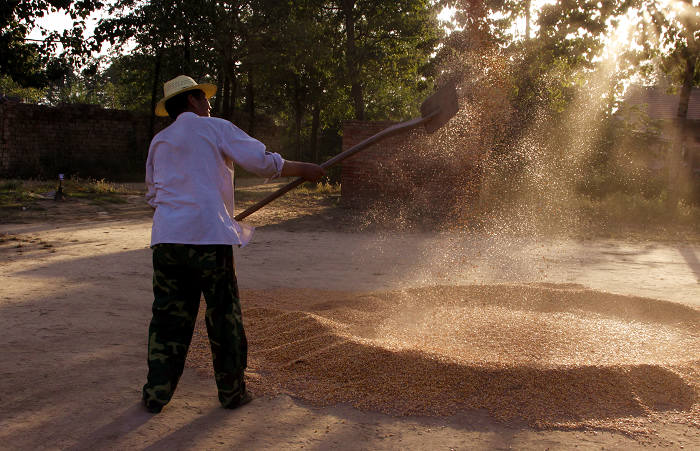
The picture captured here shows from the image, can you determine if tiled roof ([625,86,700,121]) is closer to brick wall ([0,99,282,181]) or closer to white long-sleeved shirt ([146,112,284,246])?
brick wall ([0,99,282,181])

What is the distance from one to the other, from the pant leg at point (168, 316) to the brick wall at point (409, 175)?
9207 mm

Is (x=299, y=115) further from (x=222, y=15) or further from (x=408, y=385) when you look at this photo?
(x=408, y=385)

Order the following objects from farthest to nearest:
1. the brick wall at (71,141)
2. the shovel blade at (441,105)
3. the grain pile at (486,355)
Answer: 1. the brick wall at (71,141)
2. the shovel blade at (441,105)
3. the grain pile at (486,355)

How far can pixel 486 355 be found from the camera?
402 cm

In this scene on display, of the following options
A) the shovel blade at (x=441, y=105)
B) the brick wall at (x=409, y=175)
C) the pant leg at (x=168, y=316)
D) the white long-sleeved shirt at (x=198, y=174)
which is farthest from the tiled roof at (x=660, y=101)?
the pant leg at (x=168, y=316)

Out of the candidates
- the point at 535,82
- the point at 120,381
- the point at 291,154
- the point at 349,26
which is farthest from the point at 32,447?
the point at 291,154

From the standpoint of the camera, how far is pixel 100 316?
4.79m

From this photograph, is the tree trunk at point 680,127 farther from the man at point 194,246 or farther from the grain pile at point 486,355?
the man at point 194,246

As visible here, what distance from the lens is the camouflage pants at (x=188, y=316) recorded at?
3039 mm

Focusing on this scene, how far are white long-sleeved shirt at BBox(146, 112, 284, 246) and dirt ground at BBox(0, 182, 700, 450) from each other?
2.87ft

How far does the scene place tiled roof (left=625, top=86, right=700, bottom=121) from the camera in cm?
3335

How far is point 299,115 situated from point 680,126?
15682 millimetres

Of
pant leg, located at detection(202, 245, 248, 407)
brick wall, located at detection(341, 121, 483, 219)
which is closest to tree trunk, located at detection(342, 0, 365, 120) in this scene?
brick wall, located at detection(341, 121, 483, 219)

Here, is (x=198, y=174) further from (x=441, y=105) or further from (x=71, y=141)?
(x=71, y=141)
